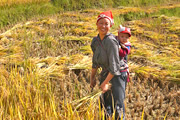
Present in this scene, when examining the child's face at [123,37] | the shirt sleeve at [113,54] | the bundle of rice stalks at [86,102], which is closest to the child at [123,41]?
the child's face at [123,37]

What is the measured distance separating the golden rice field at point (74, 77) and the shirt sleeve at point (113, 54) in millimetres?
206

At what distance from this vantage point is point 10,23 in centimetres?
466

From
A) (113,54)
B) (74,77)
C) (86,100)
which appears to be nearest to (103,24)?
(113,54)

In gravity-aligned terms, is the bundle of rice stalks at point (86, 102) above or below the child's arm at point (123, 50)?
below

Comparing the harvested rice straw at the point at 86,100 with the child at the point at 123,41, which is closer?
the harvested rice straw at the point at 86,100

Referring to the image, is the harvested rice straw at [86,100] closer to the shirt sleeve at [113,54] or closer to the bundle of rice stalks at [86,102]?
the bundle of rice stalks at [86,102]

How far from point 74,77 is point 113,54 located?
1100mm

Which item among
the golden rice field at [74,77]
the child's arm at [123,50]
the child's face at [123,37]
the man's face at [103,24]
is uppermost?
the man's face at [103,24]

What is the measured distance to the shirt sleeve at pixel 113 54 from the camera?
1368 mm

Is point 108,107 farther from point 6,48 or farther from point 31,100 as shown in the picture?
point 6,48

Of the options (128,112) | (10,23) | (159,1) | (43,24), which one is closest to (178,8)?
(159,1)

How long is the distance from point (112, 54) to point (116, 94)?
13.4 inches

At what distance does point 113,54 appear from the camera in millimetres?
1370

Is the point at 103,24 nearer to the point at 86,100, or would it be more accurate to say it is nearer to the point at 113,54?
the point at 113,54
